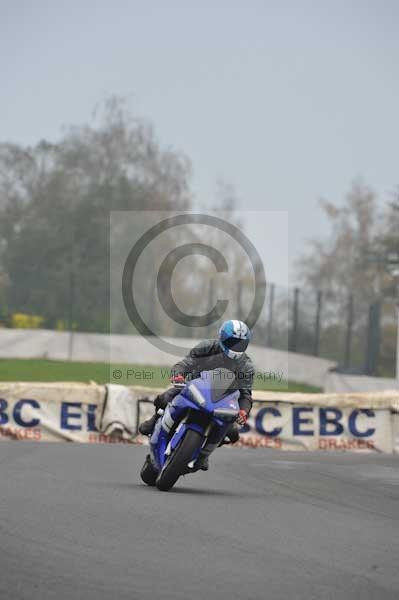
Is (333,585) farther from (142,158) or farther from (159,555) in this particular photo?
(142,158)

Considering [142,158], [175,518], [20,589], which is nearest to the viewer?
[20,589]

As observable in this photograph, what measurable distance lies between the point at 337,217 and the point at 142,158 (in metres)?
Answer: 14.8

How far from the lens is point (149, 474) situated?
12.4m

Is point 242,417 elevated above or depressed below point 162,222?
below

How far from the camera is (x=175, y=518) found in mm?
9602

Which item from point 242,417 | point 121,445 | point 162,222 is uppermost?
point 162,222

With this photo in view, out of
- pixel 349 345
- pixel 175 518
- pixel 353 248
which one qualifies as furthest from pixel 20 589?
pixel 353 248

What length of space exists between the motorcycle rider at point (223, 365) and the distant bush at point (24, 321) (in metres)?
34.3

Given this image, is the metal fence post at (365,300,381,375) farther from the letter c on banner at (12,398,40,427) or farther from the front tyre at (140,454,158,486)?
the front tyre at (140,454,158,486)

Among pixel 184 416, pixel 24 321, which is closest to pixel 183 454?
pixel 184 416

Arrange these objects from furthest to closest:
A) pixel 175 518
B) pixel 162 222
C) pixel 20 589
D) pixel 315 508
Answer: pixel 162 222, pixel 315 508, pixel 175 518, pixel 20 589

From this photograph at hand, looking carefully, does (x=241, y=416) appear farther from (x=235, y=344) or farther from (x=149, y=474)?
(x=149, y=474)

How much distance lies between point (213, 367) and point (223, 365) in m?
0.11

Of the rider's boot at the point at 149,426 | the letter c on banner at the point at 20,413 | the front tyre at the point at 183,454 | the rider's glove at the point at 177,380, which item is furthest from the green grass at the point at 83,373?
the front tyre at the point at 183,454
